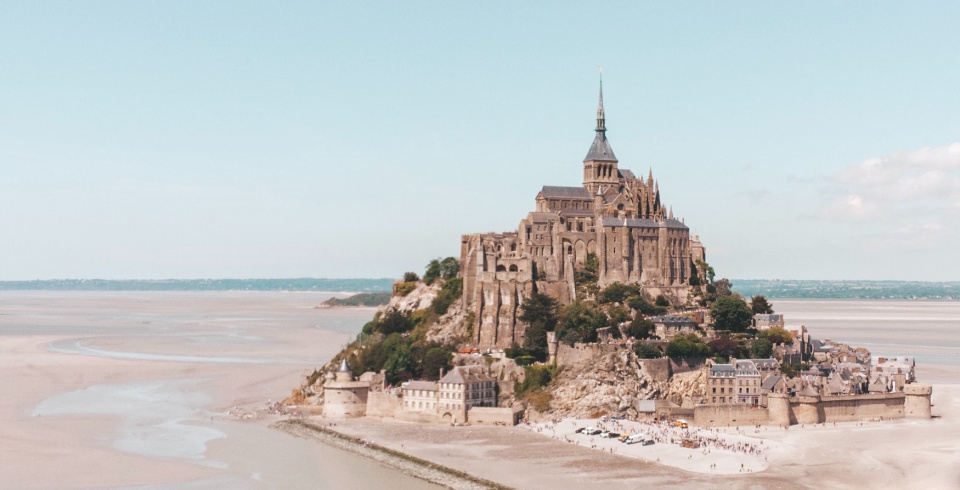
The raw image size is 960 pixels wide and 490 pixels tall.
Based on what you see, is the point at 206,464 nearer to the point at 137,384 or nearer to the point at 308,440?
the point at 308,440

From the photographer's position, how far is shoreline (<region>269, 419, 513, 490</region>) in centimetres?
4469

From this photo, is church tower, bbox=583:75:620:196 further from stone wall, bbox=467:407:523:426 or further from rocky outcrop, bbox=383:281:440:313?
stone wall, bbox=467:407:523:426

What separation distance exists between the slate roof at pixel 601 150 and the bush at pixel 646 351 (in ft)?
66.1

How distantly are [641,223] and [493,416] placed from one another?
18447mm

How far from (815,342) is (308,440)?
105 ft

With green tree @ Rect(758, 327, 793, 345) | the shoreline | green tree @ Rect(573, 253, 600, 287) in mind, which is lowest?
the shoreline

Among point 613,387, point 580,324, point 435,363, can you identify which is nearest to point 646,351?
point 613,387

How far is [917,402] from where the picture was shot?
5769 centimetres

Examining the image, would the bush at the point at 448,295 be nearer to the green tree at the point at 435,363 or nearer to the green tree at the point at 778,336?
the green tree at the point at 435,363

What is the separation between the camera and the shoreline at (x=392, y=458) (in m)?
44.7

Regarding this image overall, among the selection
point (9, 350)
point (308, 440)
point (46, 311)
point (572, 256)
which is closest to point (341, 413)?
point (308, 440)

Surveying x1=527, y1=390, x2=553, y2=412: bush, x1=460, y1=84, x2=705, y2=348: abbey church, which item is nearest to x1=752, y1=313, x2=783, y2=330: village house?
x1=460, y1=84, x2=705, y2=348: abbey church

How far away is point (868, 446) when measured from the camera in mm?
50562

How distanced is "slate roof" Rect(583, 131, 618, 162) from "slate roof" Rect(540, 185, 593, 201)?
2918mm
